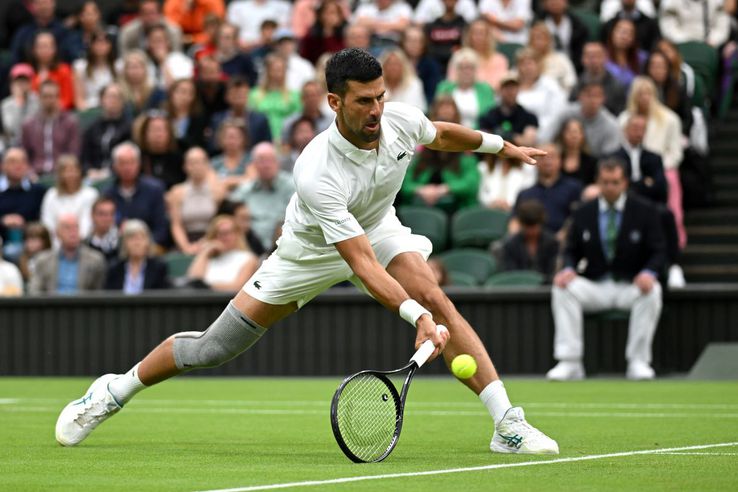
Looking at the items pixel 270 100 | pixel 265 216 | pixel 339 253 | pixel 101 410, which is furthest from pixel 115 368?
pixel 339 253

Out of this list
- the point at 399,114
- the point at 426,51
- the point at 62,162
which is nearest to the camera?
the point at 399,114

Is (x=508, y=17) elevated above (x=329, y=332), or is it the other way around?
(x=508, y=17)

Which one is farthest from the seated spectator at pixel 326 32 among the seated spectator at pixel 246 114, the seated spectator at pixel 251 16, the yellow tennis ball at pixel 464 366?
the yellow tennis ball at pixel 464 366

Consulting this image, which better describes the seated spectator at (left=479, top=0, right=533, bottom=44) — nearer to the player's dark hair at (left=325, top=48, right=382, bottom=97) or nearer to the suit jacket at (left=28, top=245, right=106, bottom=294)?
the suit jacket at (left=28, top=245, right=106, bottom=294)

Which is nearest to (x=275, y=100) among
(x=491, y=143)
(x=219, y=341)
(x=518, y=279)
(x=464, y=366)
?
(x=518, y=279)

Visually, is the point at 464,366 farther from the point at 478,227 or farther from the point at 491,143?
the point at 478,227

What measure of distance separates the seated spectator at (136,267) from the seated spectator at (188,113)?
2.30m

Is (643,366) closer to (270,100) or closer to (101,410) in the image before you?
(270,100)

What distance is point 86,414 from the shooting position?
24.7 ft

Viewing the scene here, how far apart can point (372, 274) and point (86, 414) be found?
1902 mm

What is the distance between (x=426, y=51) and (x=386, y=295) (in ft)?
36.5

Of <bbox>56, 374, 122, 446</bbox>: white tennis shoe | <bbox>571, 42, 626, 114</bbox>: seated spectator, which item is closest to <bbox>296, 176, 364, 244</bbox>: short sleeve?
<bbox>56, 374, 122, 446</bbox>: white tennis shoe

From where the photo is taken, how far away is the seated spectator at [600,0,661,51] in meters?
17.0

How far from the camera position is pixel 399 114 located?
7055 mm
